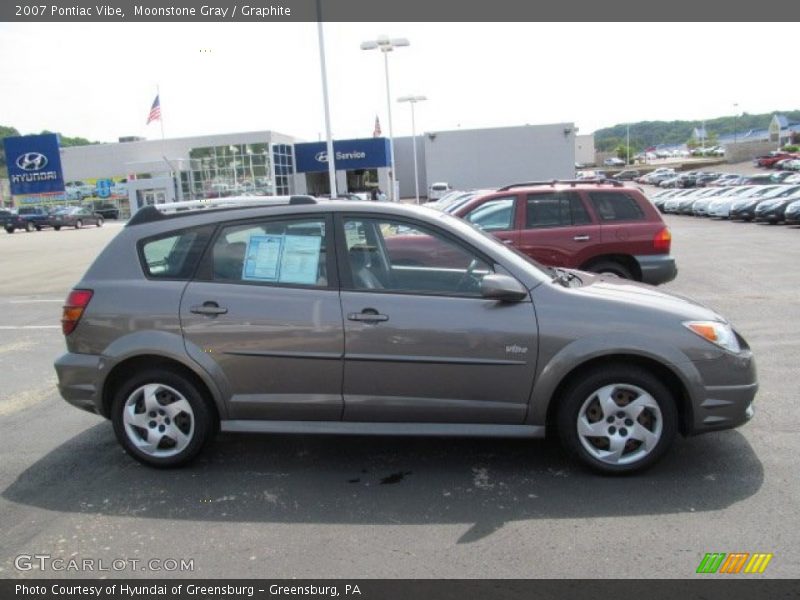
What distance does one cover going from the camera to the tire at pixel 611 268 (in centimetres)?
896

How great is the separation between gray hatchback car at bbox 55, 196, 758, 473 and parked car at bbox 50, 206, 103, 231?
47.1 meters

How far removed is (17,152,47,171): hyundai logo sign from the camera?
53.6 meters

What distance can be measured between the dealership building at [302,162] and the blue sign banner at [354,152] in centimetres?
8

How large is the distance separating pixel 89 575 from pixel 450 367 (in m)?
2.18

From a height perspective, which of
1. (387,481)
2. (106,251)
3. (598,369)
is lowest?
(387,481)

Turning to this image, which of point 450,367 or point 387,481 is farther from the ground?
point 450,367

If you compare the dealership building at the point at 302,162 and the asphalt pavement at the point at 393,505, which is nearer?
the asphalt pavement at the point at 393,505

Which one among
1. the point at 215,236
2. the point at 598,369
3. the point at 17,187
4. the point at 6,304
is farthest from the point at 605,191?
the point at 17,187

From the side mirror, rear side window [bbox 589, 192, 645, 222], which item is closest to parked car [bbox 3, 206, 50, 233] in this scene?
rear side window [bbox 589, 192, 645, 222]

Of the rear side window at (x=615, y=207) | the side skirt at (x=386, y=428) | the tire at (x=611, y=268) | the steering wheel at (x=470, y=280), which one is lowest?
the side skirt at (x=386, y=428)

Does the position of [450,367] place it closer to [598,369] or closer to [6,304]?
[598,369]

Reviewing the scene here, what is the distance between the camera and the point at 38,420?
17.9 ft

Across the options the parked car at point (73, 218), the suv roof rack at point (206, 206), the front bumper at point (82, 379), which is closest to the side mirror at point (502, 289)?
the suv roof rack at point (206, 206)

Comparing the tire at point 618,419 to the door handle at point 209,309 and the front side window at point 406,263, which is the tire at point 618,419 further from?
the door handle at point 209,309
